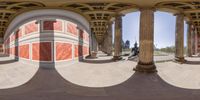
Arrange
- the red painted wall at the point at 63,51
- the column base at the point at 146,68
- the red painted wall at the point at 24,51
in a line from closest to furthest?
1. the column base at the point at 146,68
2. the red painted wall at the point at 63,51
3. the red painted wall at the point at 24,51

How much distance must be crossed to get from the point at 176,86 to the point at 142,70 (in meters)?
4.47

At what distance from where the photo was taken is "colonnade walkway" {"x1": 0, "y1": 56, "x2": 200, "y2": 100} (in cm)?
1045

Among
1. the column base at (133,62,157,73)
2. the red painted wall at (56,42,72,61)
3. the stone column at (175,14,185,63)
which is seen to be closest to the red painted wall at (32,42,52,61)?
the red painted wall at (56,42,72,61)

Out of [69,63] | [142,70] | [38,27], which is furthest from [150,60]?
[38,27]

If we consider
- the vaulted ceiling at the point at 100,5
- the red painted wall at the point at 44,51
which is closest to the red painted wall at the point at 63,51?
the red painted wall at the point at 44,51

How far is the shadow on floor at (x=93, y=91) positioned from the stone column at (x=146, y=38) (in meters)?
3.15

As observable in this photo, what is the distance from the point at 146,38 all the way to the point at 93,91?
8515 millimetres

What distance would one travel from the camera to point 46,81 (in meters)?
13.1

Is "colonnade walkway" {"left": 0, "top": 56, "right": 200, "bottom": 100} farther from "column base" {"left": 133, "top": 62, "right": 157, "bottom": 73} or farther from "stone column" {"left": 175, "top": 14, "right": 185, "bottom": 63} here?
"stone column" {"left": 175, "top": 14, "right": 185, "bottom": 63}

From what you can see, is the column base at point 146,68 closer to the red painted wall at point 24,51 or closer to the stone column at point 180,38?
the stone column at point 180,38

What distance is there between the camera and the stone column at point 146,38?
1709 cm

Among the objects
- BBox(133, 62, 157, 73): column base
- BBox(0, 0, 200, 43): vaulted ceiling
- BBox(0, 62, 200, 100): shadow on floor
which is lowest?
BBox(0, 62, 200, 100): shadow on floor

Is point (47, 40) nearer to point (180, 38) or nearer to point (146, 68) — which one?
point (146, 68)

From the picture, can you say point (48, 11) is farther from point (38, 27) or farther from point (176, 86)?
point (176, 86)
